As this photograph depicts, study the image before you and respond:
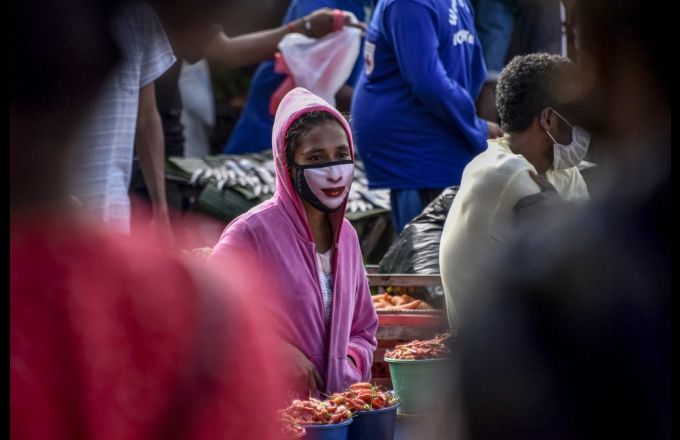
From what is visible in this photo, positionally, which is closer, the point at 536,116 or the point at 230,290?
the point at 230,290

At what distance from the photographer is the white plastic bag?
6.87 m

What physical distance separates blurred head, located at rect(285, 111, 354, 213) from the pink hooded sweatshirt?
0.03m

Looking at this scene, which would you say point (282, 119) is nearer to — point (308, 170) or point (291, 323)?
point (308, 170)

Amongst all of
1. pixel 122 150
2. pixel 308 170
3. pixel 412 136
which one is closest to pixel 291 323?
pixel 308 170

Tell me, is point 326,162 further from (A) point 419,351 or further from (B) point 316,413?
(B) point 316,413

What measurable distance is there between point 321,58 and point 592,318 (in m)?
5.89

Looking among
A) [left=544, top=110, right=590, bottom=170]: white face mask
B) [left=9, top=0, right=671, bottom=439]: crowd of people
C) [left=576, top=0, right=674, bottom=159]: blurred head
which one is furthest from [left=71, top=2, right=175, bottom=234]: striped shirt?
[left=544, top=110, right=590, bottom=170]: white face mask

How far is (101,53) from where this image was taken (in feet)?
3.47

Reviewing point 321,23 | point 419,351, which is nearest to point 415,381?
point 419,351

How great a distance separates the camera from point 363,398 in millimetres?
3578

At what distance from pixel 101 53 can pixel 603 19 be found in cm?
48

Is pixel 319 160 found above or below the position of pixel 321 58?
Answer: below

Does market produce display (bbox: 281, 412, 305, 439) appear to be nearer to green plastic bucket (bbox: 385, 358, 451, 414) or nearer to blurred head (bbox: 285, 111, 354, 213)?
blurred head (bbox: 285, 111, 354, 213)

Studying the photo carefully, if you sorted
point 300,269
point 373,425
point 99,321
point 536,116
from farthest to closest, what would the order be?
point 536,116
point 300,269
point 373,425
point 99,321
